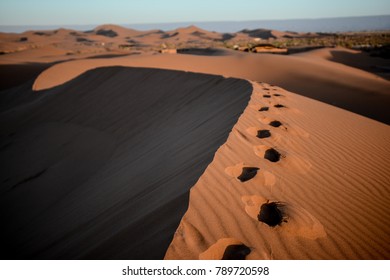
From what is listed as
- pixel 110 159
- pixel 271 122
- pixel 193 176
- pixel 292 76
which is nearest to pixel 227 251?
pixel 193 176

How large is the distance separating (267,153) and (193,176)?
105 centimetres

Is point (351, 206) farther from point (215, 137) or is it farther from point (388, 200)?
point (215, 137)

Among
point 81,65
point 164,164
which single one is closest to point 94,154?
point 164,164

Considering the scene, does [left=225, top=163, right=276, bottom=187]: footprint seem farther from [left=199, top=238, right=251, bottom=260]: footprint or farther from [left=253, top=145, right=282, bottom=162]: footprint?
[left=199, top=238, right=251, bottom=260]: footprint

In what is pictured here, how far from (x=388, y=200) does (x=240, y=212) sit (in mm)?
1714

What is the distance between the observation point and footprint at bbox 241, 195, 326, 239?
6.18 ft

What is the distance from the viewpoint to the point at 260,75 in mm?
12039

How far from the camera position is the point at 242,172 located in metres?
2.49

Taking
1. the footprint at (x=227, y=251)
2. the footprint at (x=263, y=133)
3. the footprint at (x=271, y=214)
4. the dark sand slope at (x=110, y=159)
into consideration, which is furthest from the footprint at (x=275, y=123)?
the footprint at (x=227, y=251)

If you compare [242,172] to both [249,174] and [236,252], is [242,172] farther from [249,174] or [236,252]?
[236,252]

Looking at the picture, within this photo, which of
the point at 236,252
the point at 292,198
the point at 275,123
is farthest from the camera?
the point at 275,123

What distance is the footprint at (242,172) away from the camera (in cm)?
240

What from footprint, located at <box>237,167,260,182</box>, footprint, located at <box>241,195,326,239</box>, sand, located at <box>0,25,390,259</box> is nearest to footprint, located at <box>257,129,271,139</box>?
sand, located at <box>0,25,390,259</box>

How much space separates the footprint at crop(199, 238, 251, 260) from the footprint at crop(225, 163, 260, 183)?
0.72 metres
